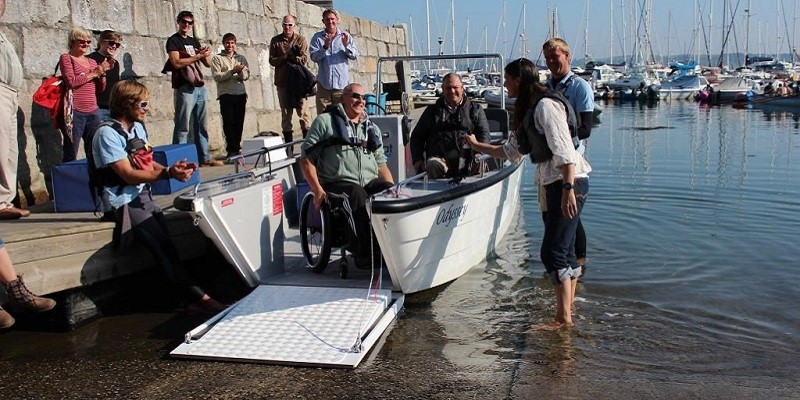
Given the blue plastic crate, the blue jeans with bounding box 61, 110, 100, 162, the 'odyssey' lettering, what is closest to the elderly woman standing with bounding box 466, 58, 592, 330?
the 'odyssey' lettering

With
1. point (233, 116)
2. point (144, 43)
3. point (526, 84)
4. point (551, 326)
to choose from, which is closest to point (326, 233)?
point (551, 326)

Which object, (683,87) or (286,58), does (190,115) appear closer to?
(286,58)

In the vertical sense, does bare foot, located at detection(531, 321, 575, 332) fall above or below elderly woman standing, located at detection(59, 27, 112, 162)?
below

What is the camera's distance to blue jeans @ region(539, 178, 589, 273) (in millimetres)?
5594

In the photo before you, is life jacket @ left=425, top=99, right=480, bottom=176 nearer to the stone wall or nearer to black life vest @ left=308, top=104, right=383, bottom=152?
black life vest @ left=308, top=104, right=383, bottom=152

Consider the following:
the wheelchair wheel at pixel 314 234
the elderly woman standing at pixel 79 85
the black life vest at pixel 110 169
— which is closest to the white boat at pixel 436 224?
the wheelchair wheel at pixel 314 234

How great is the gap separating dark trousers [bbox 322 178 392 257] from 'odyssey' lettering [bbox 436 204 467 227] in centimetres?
53

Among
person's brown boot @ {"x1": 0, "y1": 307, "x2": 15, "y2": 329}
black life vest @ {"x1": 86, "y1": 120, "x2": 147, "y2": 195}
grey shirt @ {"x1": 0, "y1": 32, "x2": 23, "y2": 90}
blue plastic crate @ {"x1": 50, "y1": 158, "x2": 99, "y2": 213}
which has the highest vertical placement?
grey shirt @ {"x1": 0, "y1": 32, "x2": 23, "y2": 90}

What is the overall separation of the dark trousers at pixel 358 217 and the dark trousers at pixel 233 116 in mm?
4560

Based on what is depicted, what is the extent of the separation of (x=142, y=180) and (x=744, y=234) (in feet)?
22.0

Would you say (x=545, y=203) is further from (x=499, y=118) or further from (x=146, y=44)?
(x=146, y=44)

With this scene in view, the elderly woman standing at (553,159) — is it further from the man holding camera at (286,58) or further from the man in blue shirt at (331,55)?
the man holding camera at (286,58)

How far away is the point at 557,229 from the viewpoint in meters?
5.64

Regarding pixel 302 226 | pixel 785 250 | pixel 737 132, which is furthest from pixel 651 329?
pixel 737 132
